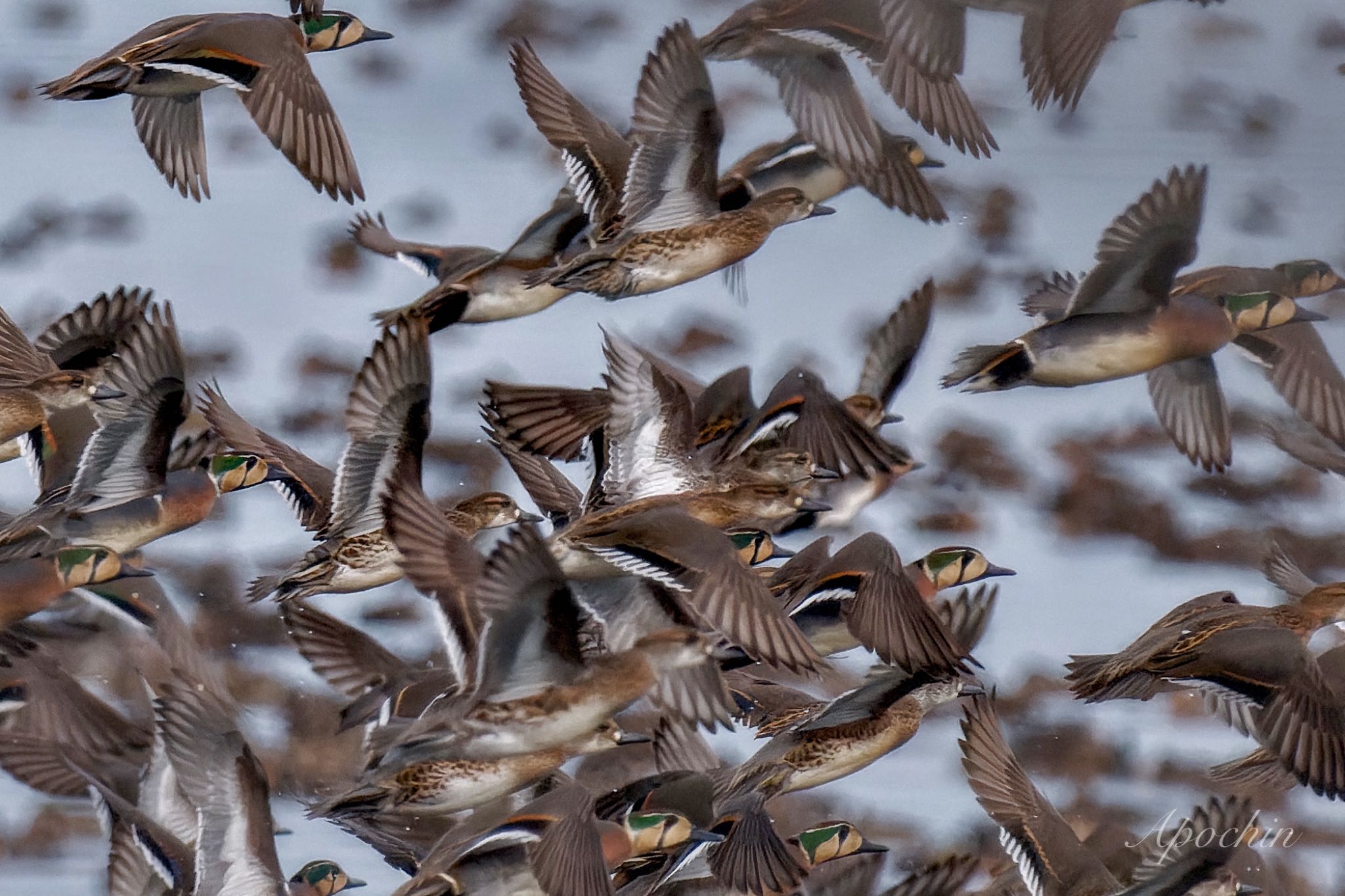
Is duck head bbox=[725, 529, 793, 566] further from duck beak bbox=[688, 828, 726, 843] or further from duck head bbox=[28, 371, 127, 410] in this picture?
duck head bbox=[28, 371, 127, 410]

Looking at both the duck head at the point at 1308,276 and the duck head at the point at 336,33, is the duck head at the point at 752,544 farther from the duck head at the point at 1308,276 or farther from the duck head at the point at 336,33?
the duck head at the point at 336,33

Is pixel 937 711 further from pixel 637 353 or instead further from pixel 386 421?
pixel 386 421

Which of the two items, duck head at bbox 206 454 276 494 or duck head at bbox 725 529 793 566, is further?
duck head at bbox 206 454 276 494

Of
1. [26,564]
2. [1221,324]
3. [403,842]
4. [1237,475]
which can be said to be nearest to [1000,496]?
[1237,475]

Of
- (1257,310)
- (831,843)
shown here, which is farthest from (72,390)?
(1257,310)

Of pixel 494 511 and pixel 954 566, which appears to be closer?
pixel 494 511

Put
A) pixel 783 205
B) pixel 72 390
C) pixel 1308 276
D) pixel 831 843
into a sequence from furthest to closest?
pixel 1308 276, pixel 783 205, pixel 72 390, pixel 831 843

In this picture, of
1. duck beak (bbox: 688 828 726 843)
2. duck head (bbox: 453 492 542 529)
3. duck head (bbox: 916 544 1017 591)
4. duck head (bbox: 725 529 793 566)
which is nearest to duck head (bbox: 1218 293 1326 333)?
duck head (bbox: 916 544 1017 591)

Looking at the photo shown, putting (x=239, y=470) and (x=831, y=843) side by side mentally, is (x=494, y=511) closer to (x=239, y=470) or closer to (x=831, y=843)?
(x=239, y=470)

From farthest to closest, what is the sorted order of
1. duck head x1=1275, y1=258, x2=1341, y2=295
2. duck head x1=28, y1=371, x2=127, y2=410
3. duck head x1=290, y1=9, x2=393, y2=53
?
duck head x1=290, y1=9, x2=393, y2=53 < duck head x1=1275, y1=258, x2=1341, y2=295 < duck head x1=28, y1=371, x2=127, y2=410

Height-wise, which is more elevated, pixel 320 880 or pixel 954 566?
pixel 954 566
